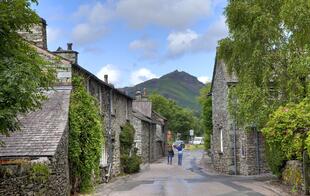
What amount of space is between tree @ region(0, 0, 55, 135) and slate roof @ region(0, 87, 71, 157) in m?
3.58

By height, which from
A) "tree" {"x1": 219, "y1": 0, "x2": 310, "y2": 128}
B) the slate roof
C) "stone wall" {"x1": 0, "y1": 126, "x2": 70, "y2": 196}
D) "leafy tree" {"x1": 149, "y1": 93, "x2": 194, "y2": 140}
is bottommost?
"stone wall" {"x1": 0, "y1": 126, "x2": 70, "y2": 196}

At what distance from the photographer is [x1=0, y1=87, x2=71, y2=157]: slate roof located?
16.0 meters

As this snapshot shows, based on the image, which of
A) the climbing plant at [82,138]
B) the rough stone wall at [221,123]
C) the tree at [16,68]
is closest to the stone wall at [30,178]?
the tree at [16,68]

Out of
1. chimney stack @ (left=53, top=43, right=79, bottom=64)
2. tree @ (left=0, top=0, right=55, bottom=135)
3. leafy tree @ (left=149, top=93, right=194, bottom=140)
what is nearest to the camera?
tree @ (left=0, top=0, right=55, bottom=135)

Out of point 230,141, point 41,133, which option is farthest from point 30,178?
point 230,141

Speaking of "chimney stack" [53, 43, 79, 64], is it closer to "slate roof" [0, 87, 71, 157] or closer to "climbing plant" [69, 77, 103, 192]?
"climbing plant" [69, 77, 103, 192]

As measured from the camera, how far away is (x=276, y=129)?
18594 millimetres

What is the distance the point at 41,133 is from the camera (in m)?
17.3

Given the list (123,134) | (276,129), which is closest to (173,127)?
(123,134)

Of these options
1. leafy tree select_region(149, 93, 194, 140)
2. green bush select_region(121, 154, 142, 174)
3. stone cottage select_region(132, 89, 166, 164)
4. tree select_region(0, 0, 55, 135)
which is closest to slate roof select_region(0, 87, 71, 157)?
tree select_region(0, 0, 55, 135)

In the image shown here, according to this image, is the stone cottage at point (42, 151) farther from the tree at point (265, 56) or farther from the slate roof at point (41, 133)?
the tree at point (265, 56)

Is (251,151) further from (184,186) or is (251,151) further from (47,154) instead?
(47,154)

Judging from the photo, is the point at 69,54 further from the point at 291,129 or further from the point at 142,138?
the point at 142,138

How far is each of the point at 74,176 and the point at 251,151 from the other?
1545 cm
